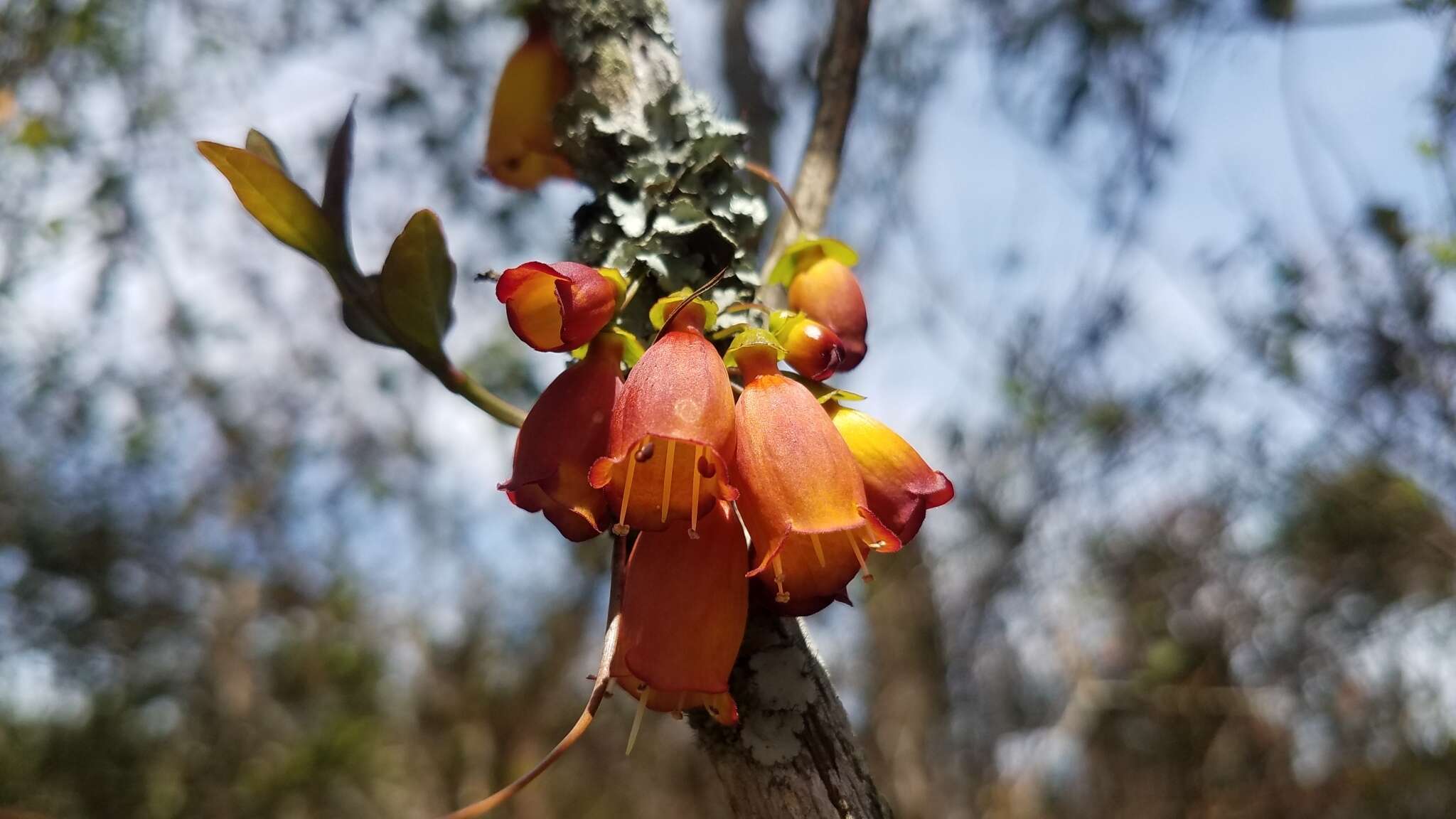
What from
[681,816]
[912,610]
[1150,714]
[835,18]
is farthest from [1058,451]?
[681,816]

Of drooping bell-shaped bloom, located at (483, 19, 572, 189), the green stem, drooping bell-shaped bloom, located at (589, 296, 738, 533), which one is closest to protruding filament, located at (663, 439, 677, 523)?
drooping bell-shaped bloom, located at (589, 296, 738, 533)

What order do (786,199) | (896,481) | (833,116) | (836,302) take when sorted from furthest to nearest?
(833,116) → (786,199) → (836,302) → (896,481)

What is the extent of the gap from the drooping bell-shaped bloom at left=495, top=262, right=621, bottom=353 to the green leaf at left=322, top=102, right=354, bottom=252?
206 millimetres

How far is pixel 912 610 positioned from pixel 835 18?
365 cm

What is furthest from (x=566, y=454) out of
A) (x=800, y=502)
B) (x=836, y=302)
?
(x=836, y=302)

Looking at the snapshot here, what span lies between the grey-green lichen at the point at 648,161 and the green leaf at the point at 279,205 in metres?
0.23

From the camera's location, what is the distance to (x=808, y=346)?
0.74 metres

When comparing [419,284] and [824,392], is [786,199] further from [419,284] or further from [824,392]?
[419,284]

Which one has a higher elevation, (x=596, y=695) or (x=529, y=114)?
(x=529, y=114)

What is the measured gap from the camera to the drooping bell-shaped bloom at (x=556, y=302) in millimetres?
680

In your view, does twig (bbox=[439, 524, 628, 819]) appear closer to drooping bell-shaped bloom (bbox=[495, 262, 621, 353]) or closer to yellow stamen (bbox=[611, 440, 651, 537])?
yellow stamen (bbox=[611, 440, 651, 537])

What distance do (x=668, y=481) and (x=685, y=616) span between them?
0.09 metres

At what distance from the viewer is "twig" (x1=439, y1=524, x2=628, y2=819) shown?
55cm

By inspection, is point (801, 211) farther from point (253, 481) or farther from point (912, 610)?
point (253, 481)
